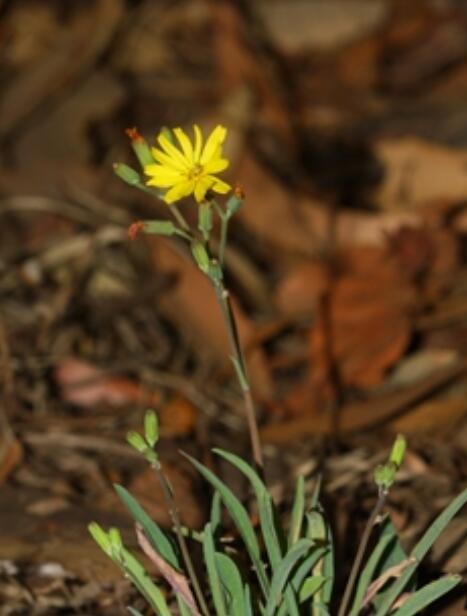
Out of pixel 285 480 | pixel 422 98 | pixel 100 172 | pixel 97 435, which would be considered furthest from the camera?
pixel 422 98

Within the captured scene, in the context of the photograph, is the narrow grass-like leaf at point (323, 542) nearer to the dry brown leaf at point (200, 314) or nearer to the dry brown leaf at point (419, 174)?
the dry brown leaf at point (200, 314)


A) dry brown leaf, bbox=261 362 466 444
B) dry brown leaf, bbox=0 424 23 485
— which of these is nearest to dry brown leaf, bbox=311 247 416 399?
dry brown leaf, bbox=261 362 466 444

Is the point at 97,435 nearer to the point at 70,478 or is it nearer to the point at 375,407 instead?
the point at 70,478

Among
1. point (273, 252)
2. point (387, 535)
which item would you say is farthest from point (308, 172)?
point (387, 535)

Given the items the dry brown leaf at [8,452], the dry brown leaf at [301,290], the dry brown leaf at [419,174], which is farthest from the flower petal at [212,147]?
the dry brown leaf at [419,174]

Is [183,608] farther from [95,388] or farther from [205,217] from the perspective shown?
[95,388]

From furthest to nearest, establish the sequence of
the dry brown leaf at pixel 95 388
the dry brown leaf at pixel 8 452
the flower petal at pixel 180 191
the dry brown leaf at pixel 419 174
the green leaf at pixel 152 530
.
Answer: the dry brown leaf at pixel 419 174, the dry brown leaf at pixel 95 388, the dry brown leaf at pixel 8 452, the green leaf at pixel 152 530, the flower petal at pixel 180 191

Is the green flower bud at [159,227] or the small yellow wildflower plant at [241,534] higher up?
the green flower bud at [159,227]
